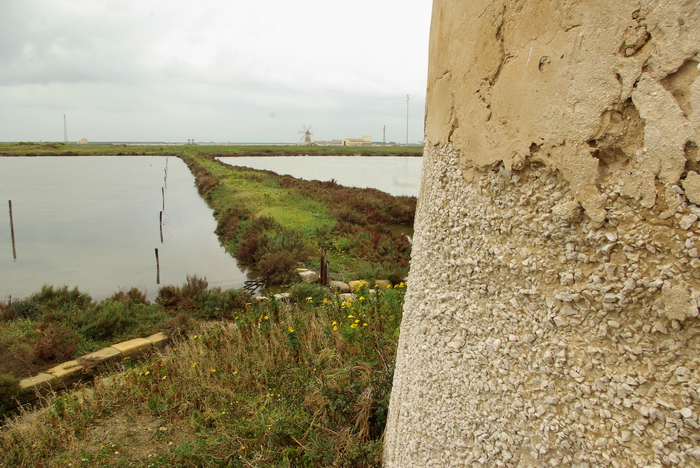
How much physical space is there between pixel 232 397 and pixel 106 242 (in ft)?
46.6

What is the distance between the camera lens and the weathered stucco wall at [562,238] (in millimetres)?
1159

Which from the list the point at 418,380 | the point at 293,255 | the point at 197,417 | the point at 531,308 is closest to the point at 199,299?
the point at 293,255

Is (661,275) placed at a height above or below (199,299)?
above

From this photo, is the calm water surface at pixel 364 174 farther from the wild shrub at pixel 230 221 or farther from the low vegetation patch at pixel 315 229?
the wild shrub at pixel 230 221

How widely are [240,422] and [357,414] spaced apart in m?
1.04

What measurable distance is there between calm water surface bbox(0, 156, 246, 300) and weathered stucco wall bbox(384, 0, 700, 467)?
9691mm

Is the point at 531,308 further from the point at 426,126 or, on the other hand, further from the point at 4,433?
the point at 4,433

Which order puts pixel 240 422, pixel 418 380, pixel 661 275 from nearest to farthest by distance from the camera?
pixel 661 275, pixel 418 380, pixel 240 422

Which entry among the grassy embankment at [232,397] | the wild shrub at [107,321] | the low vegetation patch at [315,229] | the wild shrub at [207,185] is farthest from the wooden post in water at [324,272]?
the wild shrub at [207,185]

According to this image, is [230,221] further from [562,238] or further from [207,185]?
[562,238]

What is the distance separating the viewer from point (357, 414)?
3.02 m

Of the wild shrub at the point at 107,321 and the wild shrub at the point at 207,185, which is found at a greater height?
the wild shrub at the point at 207,185

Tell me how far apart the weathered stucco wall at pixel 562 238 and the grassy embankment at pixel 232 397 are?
119 centimetres

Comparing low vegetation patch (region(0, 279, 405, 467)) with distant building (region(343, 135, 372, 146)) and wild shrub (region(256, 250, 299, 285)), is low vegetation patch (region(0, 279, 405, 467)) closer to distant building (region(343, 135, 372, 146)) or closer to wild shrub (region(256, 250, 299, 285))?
wild shrub (region(256, 250, 299, 285))
